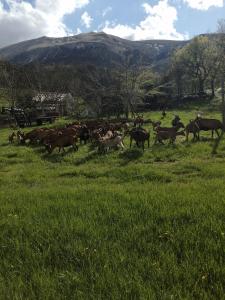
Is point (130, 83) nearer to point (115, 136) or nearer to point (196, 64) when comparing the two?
point (196, 64)

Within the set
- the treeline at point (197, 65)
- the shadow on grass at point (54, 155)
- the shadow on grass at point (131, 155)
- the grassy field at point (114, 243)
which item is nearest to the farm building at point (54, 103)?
the treeline at point (197, 65)

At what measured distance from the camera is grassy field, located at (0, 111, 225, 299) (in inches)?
222

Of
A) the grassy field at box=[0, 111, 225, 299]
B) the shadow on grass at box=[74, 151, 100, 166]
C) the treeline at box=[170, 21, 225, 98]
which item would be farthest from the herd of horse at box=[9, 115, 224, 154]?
the treeline at box=[170, 21, 225, 98]

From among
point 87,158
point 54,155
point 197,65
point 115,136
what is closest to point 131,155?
point 87,158

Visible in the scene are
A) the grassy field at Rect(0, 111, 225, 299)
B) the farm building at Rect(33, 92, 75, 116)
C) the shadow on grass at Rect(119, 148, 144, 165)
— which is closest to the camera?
the grassy field at Rect(0, 111, 225, 299)

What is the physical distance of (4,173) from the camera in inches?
691

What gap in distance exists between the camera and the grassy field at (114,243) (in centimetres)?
564

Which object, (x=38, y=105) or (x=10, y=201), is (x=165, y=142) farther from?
(x=38, y=105)

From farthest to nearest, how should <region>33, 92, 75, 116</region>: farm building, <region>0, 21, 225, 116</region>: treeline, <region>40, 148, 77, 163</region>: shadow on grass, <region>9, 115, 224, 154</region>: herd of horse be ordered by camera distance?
<region>33, 92, 75, 116</region>: farm building, <region>0, 21, 225, 116</region>: treeline, <region>9, 115, 224, 154</region>: herd of horse, <region>40, 148, 77, 163</region>: shadow on grass

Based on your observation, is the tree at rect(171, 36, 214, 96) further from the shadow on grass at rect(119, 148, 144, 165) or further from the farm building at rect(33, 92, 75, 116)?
the shadow on grass at rect(119, 148, 144, 165)

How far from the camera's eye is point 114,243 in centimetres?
700

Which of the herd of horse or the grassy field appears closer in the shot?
the grassy field

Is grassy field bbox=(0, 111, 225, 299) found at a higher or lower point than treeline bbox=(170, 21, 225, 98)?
lower

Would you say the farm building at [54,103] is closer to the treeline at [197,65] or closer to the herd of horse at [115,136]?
the treeline at [197,65]
